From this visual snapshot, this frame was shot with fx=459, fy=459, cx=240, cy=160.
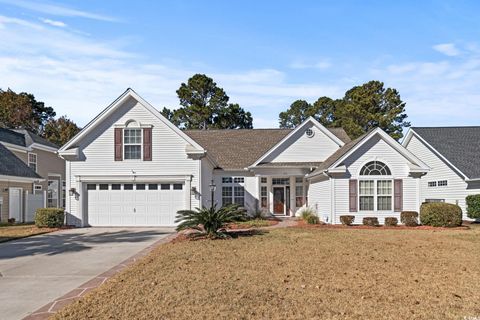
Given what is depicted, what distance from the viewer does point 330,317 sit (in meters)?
6.43

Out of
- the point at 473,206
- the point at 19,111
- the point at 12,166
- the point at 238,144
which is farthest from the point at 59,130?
the point at 473,206

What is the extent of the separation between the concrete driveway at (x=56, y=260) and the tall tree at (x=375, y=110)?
3528 centimetres

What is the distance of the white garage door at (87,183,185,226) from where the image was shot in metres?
22.6

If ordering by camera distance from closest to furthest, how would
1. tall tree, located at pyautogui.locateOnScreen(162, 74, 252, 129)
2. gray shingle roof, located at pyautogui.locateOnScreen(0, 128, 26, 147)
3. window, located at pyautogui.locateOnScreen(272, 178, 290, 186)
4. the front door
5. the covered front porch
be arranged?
the covered front porch
the front door
window, located at pyautogui.locateOnScreen(272, 178, 290, 186)
gray shingle roof, located at pyautogui.locateOnScreen(0, 128, 26, 147)
tall tree, located at pyautogui.locateOnScreen(162, 74, 252, 129)

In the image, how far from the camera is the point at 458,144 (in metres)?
28.9

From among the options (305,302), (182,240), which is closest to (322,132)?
(182,240)

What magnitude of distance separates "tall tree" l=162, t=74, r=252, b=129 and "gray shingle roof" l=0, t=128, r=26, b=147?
24.1 m

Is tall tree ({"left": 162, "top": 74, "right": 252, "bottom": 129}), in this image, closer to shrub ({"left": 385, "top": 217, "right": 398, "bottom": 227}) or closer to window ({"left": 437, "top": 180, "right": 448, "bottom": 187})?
window ({"left": 437, "top": 180, "right": 448, "bottom": 187})

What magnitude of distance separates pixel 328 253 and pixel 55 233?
1251 centimetres

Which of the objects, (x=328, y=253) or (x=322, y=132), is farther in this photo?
(x=322, y=132)

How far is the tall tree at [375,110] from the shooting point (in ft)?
165

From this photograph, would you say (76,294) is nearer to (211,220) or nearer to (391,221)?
(211,220)

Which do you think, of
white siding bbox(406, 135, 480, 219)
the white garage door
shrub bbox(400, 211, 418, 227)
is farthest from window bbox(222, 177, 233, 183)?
white siding bbox(406, 135, 480, 219)

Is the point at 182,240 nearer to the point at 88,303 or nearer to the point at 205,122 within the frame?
the point at 88,303
